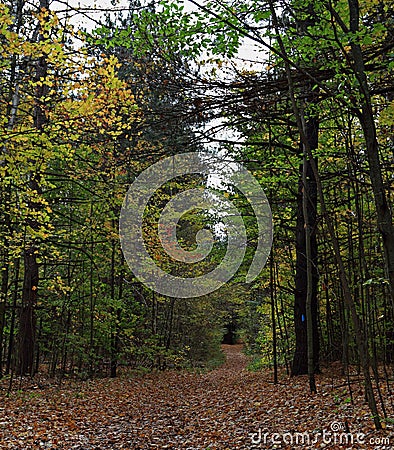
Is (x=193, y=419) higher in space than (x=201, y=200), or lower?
lower

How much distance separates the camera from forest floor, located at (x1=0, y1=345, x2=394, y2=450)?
5511 millimetres

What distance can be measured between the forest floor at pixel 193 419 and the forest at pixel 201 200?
2.1 inches

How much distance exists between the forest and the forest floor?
0.05 meters

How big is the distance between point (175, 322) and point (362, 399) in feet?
49.3

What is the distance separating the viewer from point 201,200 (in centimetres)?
1488

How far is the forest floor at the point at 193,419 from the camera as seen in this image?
551cm

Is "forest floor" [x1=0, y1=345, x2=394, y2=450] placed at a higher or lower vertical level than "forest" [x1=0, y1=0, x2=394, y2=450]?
lower

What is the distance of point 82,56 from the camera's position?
8180mm

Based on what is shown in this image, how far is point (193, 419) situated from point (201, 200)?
808 centimetres

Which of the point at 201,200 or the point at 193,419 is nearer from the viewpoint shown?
the point at 193,419

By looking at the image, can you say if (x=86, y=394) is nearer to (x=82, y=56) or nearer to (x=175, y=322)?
(x=82, y=56)

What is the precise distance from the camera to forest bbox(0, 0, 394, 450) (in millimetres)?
5258

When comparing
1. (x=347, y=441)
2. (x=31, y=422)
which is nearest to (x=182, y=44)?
(x=347, y=441)

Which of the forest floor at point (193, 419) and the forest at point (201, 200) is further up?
the forest at point (201, 200)
